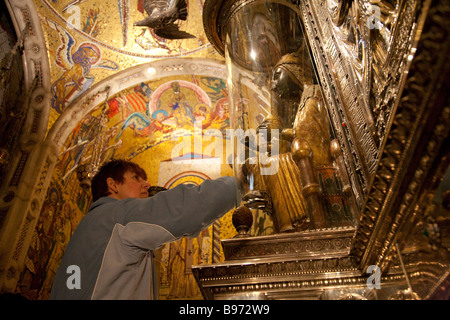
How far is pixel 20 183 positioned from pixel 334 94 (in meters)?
4.73

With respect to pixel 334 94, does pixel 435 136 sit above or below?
below

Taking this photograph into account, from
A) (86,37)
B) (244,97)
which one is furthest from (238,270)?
(86,37)

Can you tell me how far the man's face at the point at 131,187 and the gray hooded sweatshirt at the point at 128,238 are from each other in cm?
17

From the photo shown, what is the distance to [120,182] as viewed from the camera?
1.46 meters

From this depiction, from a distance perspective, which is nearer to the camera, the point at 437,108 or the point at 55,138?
the point at 437,108

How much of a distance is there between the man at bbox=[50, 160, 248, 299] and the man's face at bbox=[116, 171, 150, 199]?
0.55 feet

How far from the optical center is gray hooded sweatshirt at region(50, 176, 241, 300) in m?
1.07

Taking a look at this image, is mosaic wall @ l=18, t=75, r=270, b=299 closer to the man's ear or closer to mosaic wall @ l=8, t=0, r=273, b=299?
mosaic wall @ l=8, t=0, r=273, b=299

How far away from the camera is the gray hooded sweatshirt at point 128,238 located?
1068 millimetres

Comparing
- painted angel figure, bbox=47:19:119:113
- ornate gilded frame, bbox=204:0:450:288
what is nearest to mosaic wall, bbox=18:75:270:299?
painted angel figure, bbox=47:19:119:113

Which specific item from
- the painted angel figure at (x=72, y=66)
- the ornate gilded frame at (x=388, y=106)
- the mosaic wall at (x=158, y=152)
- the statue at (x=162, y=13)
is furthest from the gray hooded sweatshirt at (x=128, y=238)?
the painted angel figure at (x=72, y=66)

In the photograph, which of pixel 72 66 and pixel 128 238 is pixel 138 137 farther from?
pixel 128 238
